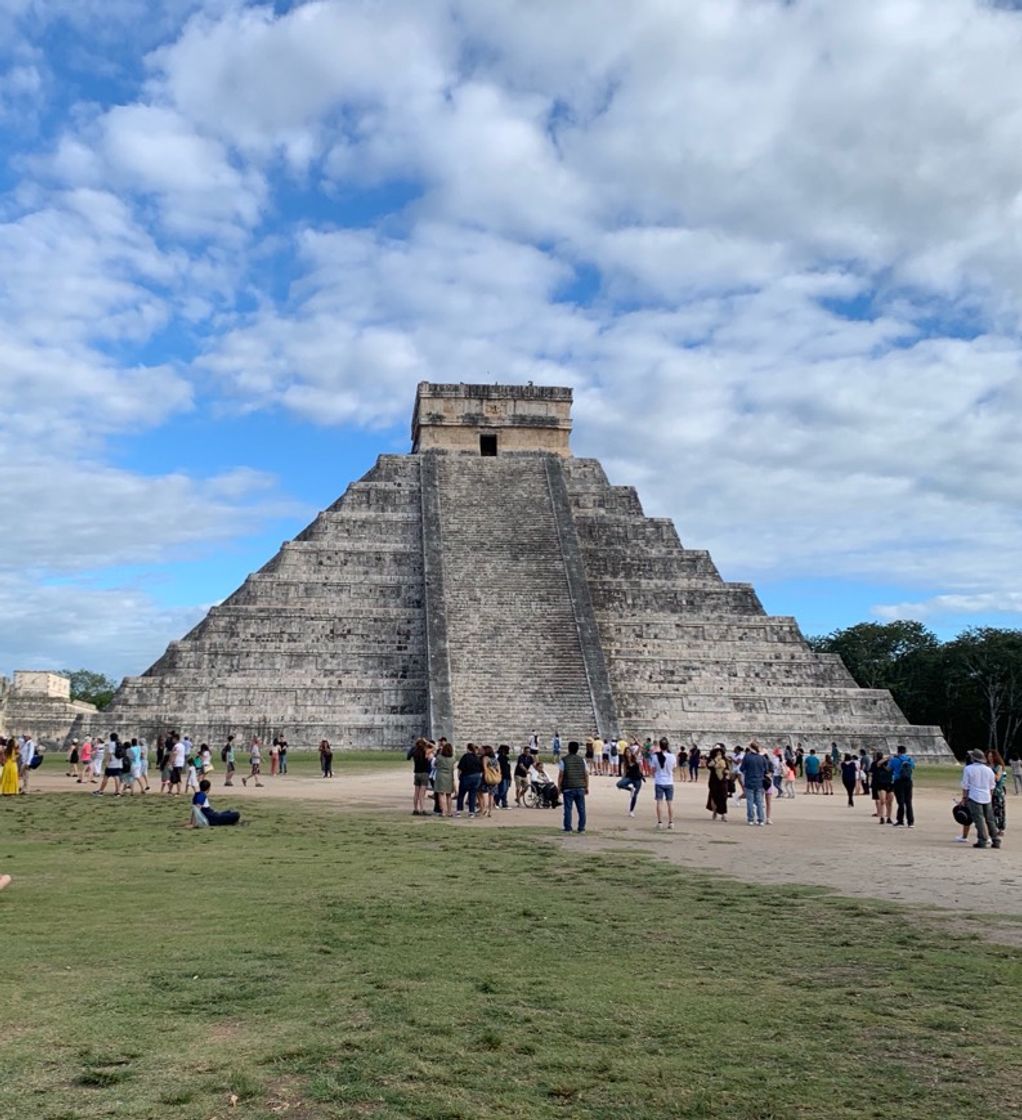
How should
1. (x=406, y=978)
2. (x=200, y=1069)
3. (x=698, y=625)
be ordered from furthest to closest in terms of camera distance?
(x=698, y=625)
(x=406, y=978)
(x=200, y=1069)

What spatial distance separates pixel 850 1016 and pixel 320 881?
461 centimetres

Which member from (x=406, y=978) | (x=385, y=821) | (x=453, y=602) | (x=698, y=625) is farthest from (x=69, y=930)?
(x=698, y=625)

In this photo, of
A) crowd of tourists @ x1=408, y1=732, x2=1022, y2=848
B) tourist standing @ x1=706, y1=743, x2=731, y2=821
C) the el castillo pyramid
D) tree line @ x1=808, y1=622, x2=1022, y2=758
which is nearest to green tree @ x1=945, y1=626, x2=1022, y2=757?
tree line @ x1=808, y1=622, x2=1022, y2=758

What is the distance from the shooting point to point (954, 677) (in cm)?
5009

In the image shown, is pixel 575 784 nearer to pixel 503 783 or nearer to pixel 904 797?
pixel 503 783

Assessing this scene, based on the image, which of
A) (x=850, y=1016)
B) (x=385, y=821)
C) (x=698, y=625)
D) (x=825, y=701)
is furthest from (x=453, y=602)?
(x=850, y=1016)

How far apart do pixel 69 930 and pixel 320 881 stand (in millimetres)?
2259

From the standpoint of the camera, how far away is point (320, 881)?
8.22 m

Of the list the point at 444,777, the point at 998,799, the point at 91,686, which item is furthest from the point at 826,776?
the point at 91,686

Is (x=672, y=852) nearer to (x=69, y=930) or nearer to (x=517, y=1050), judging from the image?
(x=69, y=930)

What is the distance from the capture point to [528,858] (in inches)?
392

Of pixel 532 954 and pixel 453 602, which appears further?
pixel 453 602

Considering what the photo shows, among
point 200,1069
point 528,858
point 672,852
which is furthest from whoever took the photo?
point 672,852

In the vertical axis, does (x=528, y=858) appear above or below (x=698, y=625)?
below
